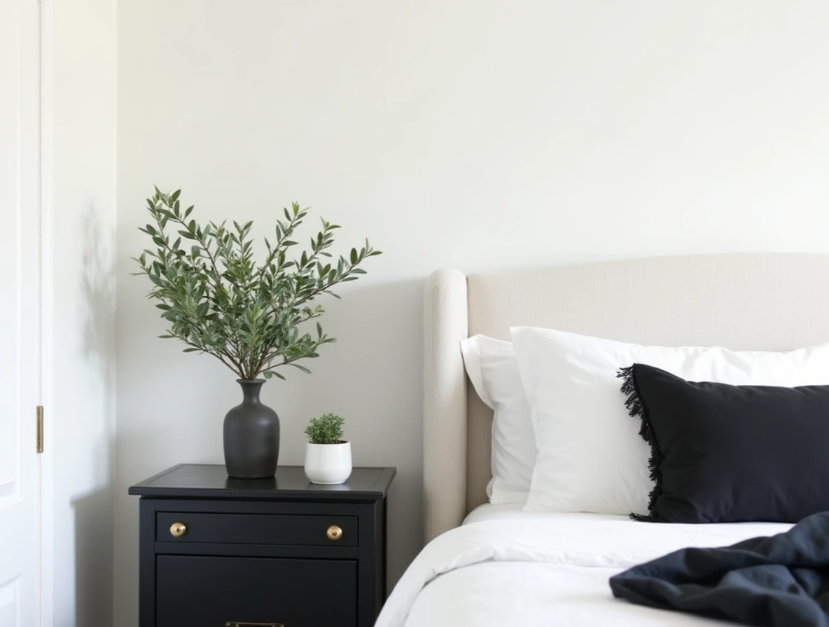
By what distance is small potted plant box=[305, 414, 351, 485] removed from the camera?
1.87 m

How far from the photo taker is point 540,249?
2209mm

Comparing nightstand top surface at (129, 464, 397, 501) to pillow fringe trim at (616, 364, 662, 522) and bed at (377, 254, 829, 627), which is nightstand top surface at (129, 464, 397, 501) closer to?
bed at (377, 254, 829, 627)

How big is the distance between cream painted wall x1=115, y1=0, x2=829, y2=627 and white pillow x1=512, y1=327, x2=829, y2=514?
1.29 feet

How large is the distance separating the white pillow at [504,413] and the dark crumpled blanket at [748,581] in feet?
2.77

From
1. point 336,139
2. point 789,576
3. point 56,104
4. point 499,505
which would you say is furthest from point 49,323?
point 789,576

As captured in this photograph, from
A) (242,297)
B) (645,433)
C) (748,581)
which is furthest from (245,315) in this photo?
(748,581)

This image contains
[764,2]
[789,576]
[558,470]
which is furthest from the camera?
[764,2]

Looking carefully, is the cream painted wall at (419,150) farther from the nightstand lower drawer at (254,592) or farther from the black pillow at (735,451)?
the black pillow at (735,451)

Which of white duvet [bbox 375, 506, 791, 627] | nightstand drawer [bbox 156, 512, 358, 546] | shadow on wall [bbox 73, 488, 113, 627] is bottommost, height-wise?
shadow on wall [bbox 73, 488, 113, 627]

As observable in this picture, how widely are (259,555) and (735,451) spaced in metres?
1.10

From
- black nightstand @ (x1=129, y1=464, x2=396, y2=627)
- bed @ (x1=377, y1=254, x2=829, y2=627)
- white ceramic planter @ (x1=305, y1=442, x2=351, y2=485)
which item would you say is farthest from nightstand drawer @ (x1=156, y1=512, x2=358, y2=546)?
bed @ (x1=377, y1=254, x2=829, y2=627)

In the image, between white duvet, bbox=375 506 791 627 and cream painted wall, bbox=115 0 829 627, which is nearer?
white duvet, bbox=375 506 791 627

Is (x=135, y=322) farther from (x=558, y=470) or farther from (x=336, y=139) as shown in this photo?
(x=558, y=470)

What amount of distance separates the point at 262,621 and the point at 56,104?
1391 mm
